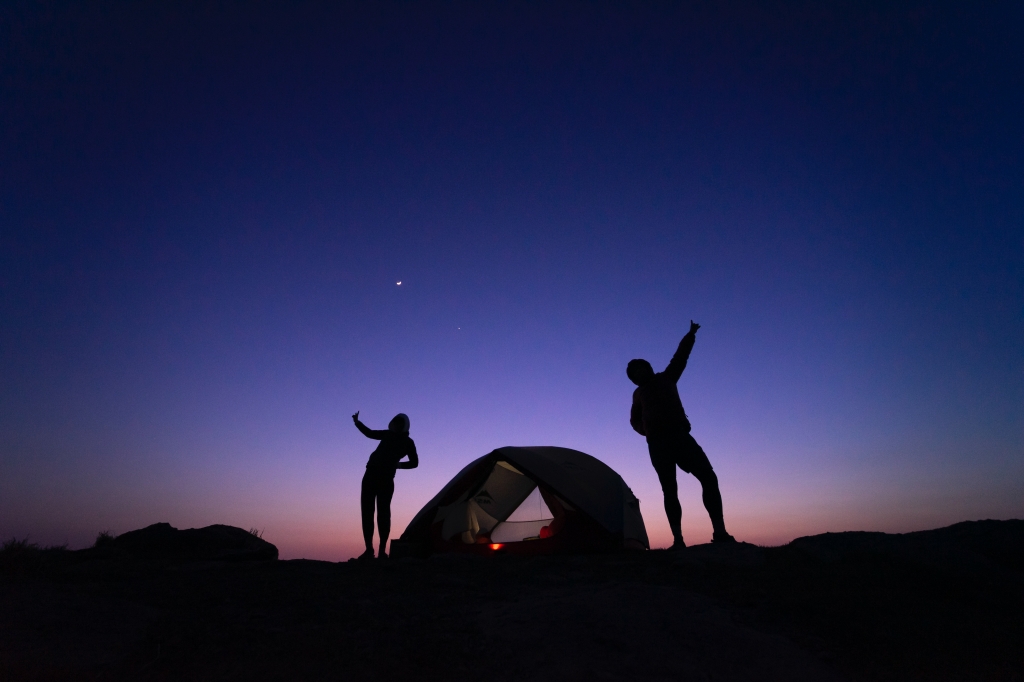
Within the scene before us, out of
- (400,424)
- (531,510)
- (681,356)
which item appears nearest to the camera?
(681,356)

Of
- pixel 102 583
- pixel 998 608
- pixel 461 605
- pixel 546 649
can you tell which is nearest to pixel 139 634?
pixel 102 583

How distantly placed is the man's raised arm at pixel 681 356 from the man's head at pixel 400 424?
413 cm

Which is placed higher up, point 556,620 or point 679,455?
point 679,455

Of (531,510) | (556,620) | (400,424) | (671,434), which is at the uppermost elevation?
(400,424)

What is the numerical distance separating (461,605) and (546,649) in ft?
4.28

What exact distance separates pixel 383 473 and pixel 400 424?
0.82 metres

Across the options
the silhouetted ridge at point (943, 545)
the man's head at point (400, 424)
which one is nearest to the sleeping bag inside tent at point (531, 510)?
the man's head at point (400, 424)

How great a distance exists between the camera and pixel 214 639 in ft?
11.5

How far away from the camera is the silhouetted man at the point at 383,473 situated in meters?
7.84

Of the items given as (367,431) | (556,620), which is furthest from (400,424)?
(556,620)

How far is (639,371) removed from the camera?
712 cm

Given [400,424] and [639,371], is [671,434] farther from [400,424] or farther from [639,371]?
[400,424]

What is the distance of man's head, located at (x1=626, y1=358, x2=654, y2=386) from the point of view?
7.10 m

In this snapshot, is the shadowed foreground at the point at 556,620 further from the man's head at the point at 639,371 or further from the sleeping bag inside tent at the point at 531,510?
the sleeping bag inside tent at the point at 531,510
